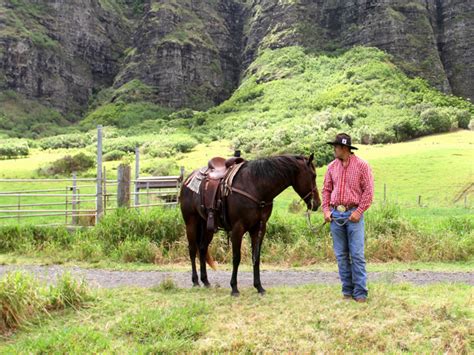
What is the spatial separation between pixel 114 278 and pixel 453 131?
56.1m

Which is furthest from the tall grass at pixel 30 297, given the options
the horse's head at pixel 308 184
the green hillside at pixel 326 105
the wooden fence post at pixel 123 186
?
the green hillside at pixel 326 105

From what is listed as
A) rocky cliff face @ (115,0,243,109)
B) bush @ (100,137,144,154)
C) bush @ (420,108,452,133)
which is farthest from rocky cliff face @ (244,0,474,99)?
bush @ (100,137,144,154)

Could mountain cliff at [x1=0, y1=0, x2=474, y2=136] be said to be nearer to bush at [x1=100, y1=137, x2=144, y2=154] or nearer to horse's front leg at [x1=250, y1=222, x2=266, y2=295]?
bush at [x1=100, y1=137, x2=144, y2=154]

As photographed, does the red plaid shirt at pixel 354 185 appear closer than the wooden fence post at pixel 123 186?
Yes

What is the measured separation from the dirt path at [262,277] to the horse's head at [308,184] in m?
2.05

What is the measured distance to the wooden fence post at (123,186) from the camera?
12.9 meters

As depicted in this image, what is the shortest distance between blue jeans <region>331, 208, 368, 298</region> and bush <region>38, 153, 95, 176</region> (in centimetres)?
3942

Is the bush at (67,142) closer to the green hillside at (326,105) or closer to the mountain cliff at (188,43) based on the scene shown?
the green hillside at (326,105)

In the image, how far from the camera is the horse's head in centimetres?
628

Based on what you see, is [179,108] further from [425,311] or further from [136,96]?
[425,311]

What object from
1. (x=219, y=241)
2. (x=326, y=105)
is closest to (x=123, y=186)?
(x=219, y=241)

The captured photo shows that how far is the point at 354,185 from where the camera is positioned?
5.68 metres

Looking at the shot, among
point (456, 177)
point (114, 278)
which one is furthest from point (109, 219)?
point (456, 177)

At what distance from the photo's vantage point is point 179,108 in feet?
359
